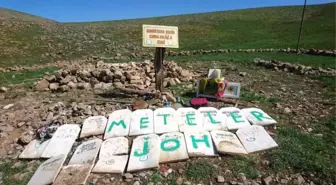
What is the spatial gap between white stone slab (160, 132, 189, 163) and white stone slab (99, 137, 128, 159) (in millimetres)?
657

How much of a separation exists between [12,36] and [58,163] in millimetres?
23853

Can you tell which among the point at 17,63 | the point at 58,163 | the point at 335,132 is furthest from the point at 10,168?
the point at 17,63

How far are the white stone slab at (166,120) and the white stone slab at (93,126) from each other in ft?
3.48

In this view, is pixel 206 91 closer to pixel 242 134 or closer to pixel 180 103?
pixel 180 103

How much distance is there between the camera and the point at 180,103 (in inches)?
268

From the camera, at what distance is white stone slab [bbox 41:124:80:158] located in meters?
4.81

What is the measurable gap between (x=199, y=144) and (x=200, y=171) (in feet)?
2.12

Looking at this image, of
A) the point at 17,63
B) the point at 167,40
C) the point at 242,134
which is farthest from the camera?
the point at 17,63

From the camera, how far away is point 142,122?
5488mm

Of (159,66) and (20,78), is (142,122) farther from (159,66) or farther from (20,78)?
(20,78)

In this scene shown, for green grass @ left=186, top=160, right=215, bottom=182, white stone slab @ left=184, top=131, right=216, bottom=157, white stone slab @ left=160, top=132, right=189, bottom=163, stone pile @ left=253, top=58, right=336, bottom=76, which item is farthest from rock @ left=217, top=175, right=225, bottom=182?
stone pile @ left=253, top=58, right=336, bottom=76

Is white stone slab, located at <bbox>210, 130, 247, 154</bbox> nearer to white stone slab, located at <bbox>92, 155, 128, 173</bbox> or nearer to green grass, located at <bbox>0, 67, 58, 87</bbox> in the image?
white stone slab, located at <bbox>92, 155, 128, 173</bbox>

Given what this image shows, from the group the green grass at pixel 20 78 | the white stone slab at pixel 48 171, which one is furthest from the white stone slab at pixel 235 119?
the green grass at pixel 20 78

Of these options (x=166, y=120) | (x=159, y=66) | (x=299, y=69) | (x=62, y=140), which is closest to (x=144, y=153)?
(x=166, y=120)
